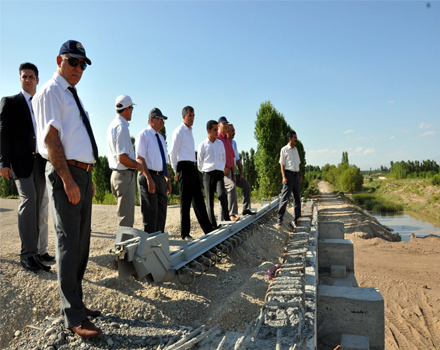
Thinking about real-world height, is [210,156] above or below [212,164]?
above

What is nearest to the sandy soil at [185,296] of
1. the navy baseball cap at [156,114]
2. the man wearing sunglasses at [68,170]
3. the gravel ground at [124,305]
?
the gravel ground at [124,305]

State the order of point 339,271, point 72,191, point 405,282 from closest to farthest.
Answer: point 72,191 → point 339,271 → point 405,282

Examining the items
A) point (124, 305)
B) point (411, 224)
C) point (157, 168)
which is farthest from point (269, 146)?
point (411, 224)

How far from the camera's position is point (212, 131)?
Answer: 5918mm

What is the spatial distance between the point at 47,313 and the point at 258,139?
16345 mm

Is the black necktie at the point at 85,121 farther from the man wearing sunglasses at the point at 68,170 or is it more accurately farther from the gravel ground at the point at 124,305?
the gravel ground at the point at 124,305

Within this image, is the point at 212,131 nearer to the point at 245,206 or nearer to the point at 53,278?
the point at 245,206

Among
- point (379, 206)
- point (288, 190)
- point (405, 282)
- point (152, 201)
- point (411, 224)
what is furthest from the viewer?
point (379, 206)

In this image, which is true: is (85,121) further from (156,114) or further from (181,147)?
(181,147)

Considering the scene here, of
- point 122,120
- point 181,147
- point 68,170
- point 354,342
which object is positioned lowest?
point 354,342

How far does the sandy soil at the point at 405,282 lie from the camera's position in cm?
588

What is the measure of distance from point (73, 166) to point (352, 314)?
3342 mm

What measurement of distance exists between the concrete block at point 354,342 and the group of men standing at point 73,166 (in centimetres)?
242

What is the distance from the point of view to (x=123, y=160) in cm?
373
